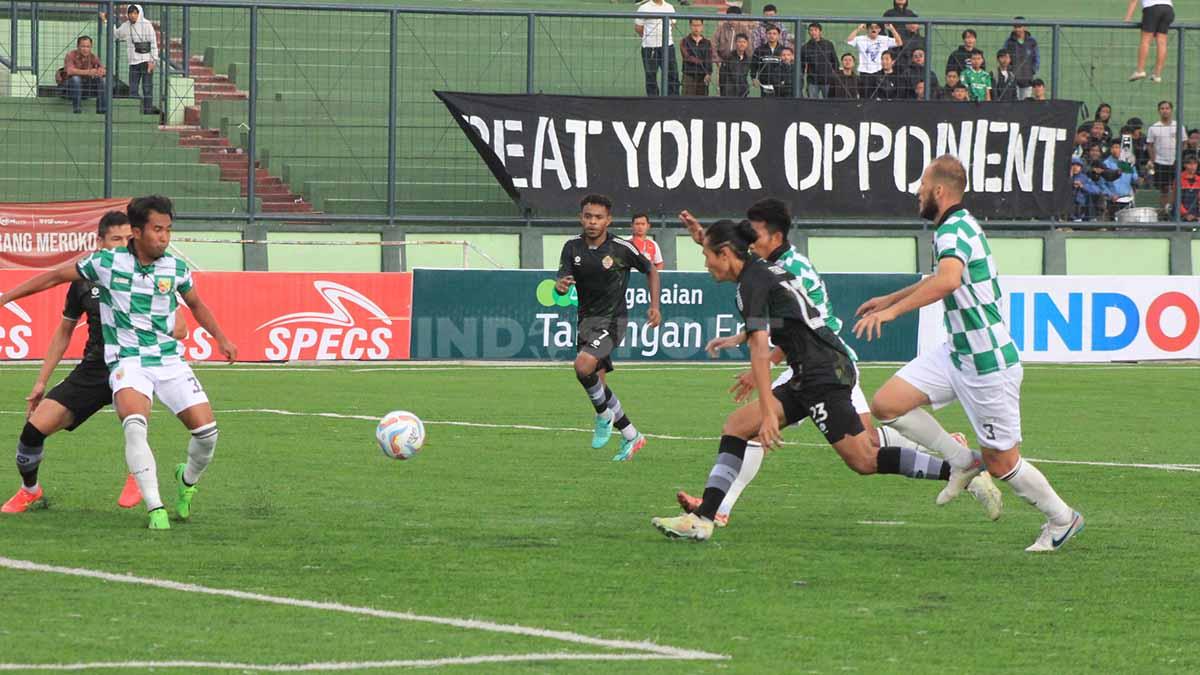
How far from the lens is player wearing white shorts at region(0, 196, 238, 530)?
1041 cm

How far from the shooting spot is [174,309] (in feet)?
35.0

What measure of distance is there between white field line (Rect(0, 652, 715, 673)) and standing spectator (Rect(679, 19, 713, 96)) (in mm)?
24008

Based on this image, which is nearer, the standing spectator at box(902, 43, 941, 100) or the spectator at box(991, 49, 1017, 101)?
the standing spectator at box(902, 43, 941, 100)

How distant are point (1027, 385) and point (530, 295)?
7086mm

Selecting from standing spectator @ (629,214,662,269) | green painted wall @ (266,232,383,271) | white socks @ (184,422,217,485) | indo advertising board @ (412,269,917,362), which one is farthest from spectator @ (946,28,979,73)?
white socks @ (184,422,217,485)

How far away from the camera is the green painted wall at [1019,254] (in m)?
31.6

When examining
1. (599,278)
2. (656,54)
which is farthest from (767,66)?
(599,278)

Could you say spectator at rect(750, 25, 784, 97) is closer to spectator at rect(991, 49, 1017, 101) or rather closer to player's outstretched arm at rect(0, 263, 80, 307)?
spectator at rect(991, 49, 1017, 101)

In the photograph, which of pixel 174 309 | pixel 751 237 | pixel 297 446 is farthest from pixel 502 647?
pixel 297 446

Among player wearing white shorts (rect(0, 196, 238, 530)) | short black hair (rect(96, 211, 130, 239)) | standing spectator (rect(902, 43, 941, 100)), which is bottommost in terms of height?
player wearing white shorts (rect(0, 196, 238, 530))

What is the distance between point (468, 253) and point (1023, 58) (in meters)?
9.56

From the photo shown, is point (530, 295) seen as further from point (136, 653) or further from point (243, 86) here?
point (136, 653)

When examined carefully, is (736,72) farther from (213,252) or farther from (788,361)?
(788,361)

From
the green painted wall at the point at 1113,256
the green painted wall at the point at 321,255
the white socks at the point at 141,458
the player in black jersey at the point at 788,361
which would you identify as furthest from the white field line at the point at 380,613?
the green painted wall at the point at 1113,256
